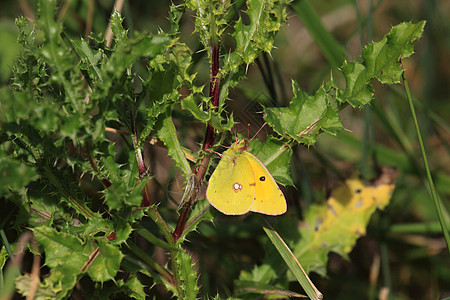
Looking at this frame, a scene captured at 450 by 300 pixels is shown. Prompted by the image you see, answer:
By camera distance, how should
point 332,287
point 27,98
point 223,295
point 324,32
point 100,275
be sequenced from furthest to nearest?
point 332,287 → point 324,32 → point 223,295 → point 100,275 → point 27,98

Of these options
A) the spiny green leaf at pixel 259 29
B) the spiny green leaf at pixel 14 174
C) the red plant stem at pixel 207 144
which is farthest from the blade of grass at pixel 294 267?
the spiny green leaf at pixel 14 174

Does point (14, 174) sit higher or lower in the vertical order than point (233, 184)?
higher

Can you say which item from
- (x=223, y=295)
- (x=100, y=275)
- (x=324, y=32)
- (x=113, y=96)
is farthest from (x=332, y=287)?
(x=113, y=96)

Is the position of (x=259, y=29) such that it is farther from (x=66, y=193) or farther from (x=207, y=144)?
(x=66, y=193)

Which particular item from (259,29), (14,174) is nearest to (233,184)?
(259,29)

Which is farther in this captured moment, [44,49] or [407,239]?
[407,239]

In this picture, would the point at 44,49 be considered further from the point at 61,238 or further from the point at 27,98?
the point at 61,238

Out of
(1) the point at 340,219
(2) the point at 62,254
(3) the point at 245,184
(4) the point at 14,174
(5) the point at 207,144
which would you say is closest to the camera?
(4) the point at 14,174

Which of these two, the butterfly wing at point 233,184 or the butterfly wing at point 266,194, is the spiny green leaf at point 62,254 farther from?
the butterfly wing at point 266,194
